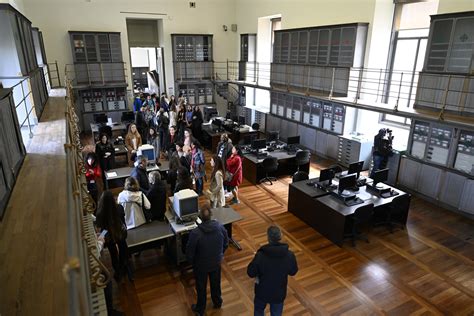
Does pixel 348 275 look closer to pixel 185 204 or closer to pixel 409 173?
pixel 185 204

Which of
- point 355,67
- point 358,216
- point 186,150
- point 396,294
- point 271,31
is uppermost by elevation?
point 271,31

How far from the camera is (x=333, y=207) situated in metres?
6.64

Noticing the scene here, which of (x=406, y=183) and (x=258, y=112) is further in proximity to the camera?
(x=258, y=112)

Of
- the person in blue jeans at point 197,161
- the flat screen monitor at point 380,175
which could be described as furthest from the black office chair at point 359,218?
the person in blue jeans at point 197,161

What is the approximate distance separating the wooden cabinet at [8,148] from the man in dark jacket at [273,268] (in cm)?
276

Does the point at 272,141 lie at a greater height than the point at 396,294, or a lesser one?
greater

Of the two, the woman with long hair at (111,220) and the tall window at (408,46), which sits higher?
the tall window at (408,46)

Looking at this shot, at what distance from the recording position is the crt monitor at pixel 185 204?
17.7ft

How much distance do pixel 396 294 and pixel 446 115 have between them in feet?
15.7

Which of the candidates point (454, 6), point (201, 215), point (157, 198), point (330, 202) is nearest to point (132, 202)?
point (157, 198)

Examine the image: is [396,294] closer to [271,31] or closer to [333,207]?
[333,207]

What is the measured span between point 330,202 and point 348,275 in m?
1.57

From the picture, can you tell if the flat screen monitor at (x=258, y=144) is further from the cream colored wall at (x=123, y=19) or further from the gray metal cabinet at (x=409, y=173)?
the cream colored wall at (x=123, y=19)

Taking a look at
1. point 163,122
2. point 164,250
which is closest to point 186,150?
point 164,250
